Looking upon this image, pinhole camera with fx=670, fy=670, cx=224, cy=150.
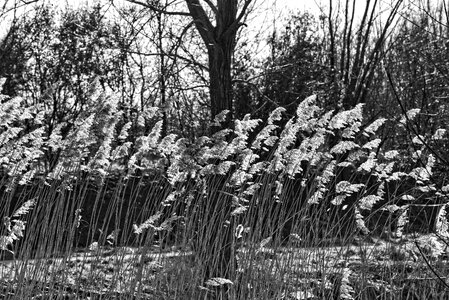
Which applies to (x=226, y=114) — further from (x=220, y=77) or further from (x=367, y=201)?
(x=367, y=201)

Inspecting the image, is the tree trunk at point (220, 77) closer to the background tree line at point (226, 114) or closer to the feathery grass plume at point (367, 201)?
the background tree line at point (226, 114)

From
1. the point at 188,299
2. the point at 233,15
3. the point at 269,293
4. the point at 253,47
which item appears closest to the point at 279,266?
the point at 269,293

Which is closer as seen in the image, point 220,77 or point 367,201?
point 367,201

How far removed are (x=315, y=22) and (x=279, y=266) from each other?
9241 millimetres

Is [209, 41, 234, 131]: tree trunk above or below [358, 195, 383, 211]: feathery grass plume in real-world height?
above

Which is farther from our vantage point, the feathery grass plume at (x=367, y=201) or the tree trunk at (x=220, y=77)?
the tree trunk at (x=220, y=77)

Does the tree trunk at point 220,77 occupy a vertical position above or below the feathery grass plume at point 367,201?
above

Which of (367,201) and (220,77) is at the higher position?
(220,77)

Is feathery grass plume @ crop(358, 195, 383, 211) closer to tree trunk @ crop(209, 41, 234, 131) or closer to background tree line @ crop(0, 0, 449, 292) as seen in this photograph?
background tree line @ crop(0, 0, 449, 292)

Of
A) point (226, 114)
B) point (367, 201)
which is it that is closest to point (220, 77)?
point (226, 114)

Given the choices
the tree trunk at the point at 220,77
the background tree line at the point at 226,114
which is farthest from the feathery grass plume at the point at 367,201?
the tree trunk at the point at 220,77

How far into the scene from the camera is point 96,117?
3135 mm

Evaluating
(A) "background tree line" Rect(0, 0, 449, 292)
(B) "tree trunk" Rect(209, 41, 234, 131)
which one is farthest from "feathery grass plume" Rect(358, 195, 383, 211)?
(B) "tree trunk" Rect(209, 41, 234, 131)

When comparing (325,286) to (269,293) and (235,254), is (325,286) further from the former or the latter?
(235,254)
